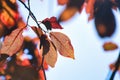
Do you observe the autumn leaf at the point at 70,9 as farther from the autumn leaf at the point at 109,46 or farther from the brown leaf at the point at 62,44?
the autumn leaf at the point at 109,46

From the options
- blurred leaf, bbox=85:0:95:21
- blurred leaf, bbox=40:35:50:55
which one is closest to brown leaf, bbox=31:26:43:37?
blurred leaf, bbox=40:35:50:55

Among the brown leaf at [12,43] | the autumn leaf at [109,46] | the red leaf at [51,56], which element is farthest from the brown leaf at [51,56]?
the autumn leaf at [109,46]

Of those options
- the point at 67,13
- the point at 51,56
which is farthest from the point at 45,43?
the point at 67,13

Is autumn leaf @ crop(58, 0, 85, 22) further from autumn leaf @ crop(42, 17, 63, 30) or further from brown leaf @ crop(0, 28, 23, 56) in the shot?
brown leaf @ crop(0, 28, 23, 56)

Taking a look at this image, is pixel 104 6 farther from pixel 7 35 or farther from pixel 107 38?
pixel 7 35

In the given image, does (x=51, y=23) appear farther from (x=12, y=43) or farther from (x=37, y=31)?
(x=12, y=43)

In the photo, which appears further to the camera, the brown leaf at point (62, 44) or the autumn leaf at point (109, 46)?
the autumn leaf at point (109, 46)
